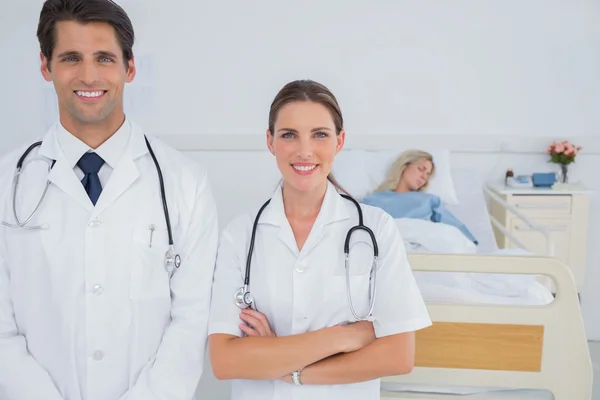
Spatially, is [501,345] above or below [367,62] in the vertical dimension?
below

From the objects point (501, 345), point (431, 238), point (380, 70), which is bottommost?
point (501, 345)

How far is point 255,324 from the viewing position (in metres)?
1.24

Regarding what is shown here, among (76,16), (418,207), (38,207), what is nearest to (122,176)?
(38,207)

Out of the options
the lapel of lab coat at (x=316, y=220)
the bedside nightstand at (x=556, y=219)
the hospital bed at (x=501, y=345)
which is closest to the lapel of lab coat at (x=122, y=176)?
the lapel of lab coat at (x=316, y=220)

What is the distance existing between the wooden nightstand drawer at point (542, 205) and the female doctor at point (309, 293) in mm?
2415

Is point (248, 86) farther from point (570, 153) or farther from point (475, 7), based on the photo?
point (570, 153)

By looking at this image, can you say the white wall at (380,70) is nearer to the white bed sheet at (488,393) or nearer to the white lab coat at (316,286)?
the white bed sheet at (488,393)

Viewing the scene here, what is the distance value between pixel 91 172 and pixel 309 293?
533 mm

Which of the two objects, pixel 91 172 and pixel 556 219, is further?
pixel 556 219

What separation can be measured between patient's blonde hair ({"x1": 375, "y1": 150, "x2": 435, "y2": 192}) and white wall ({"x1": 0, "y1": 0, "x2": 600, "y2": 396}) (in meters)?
0.48

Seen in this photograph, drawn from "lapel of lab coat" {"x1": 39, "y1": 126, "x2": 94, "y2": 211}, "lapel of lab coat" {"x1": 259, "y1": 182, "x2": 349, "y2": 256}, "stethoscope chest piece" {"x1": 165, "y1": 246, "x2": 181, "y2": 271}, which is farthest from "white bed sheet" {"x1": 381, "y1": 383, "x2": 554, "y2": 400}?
"lapel of lab coat" {"x1": 39, "y1": 126, "x2": 94, "y2": 211}

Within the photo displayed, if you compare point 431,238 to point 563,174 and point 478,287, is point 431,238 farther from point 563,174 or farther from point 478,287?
point 563,174

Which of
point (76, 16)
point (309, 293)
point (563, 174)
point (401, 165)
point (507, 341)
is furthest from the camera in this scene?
point (563, 174)

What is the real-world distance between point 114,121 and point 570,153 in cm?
306
